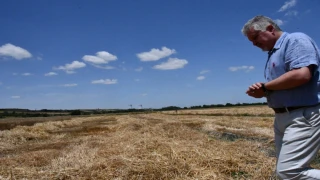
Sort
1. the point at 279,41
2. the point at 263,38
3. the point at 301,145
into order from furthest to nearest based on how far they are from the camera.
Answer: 1. the point at 263,38
2. the point at 279,41
3. the point at 301,145

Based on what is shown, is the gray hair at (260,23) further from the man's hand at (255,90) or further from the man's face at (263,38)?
the man's hand at (255,90)

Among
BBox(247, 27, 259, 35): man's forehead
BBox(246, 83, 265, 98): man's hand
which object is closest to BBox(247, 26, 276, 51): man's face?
BBox(247, 27, 259, 35): man's forehead

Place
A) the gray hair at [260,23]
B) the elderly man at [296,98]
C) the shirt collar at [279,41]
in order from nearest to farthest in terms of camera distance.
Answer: the elderly man at [296,98], the shirt collar at [279,41], the gray hair at [260,23]

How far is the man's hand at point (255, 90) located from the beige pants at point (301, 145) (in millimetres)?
347

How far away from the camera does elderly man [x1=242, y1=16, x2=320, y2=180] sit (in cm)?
262

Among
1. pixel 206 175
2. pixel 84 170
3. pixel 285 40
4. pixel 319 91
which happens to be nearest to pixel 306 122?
pixel 319 91

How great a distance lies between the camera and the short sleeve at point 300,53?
2623 millimetres

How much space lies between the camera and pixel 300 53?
8.74 feet

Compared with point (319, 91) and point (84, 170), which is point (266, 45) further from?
point (84, 170)

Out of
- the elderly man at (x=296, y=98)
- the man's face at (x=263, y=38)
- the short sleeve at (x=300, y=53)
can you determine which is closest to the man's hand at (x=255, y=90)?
the elderly man at (x=296, y=98)

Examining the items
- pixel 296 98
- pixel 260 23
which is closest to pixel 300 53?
pixel 296 98

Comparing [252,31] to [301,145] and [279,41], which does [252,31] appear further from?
[301,145]

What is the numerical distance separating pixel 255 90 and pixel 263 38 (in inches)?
21.1

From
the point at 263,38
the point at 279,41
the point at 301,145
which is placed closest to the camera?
the point at 301,145
